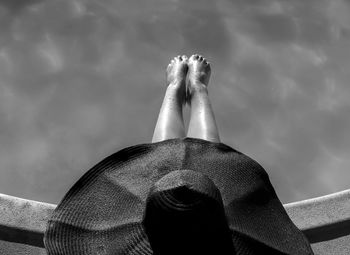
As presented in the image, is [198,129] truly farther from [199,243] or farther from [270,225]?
[199,243]

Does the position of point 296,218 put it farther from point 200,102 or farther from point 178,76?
point 178,76

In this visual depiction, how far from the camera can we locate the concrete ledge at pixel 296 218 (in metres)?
4.18

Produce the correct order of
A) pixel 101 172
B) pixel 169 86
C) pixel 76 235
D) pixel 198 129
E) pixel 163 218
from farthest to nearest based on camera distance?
pixel 169 86, pixel 198 129, pixel 101 172, pixel 76 235, pixel 163 218

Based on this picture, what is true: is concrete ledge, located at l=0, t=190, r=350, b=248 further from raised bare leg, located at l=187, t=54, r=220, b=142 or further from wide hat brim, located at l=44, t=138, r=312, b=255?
wide hat brim, located at l=44, t=138, r=312, b=255

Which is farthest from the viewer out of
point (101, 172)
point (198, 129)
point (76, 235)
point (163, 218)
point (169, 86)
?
point (169, 86)

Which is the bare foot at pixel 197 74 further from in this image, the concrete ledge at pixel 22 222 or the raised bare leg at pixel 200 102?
the concrete ledge at pixel 22 222

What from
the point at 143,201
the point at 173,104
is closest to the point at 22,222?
the point at 173,104

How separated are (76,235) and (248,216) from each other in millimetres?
630

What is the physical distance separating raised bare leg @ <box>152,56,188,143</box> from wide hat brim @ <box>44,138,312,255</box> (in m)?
1.47

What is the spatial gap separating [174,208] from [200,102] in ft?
8.98

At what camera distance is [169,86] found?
5.17 m

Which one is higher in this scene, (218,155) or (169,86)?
(218,155)

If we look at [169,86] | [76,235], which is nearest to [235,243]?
[76,235]

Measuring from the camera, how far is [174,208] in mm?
1952
